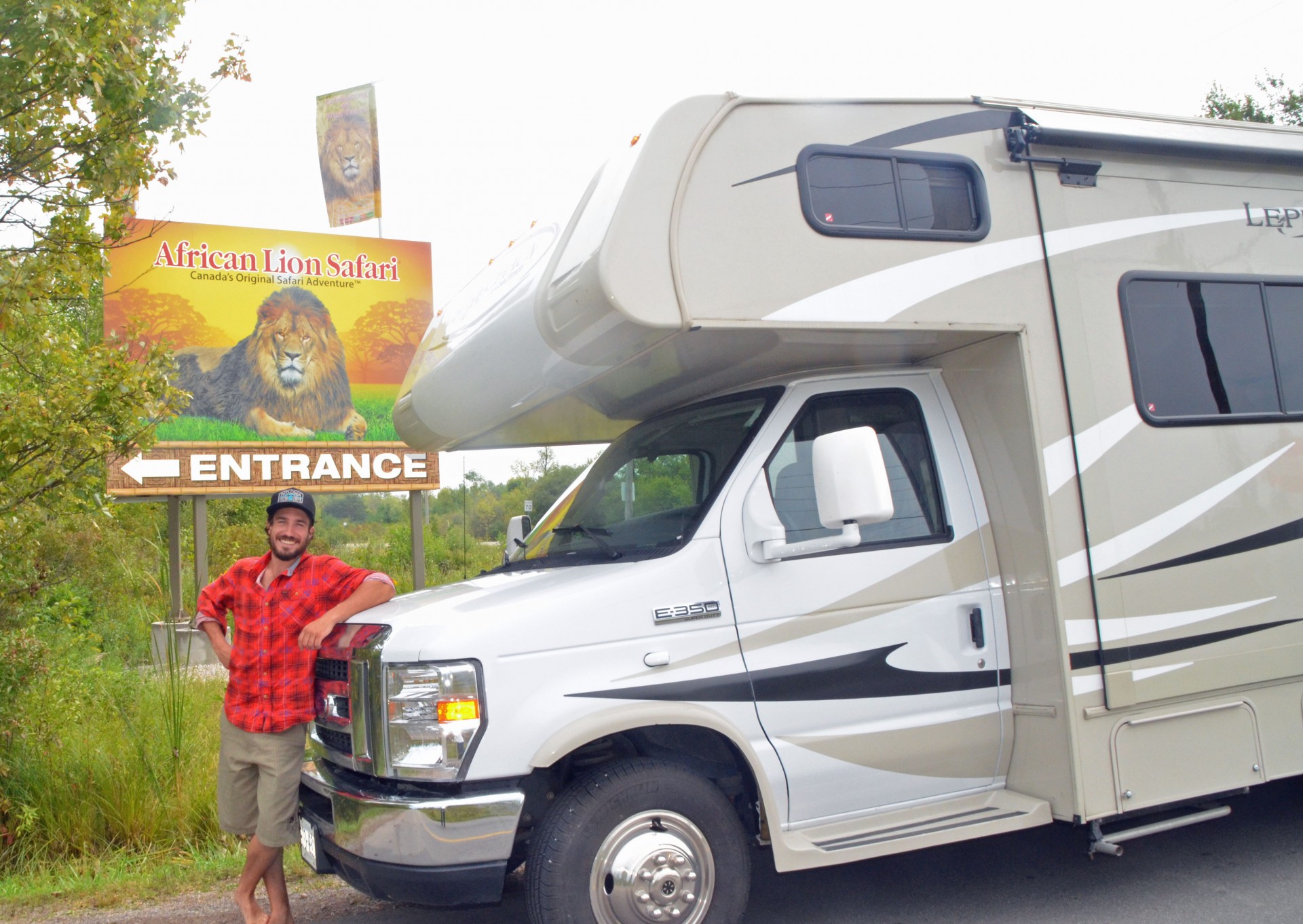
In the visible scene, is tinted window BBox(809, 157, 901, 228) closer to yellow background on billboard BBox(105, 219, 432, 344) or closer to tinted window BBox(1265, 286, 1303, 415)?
tinted window BBox(1265, 286, 1303, 415)

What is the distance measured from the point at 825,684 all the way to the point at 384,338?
46.4 ft

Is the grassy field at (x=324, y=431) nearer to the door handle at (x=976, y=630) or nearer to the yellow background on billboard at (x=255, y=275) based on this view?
the yellow background on billboard at (x=255, y=275)

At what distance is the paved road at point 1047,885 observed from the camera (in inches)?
176

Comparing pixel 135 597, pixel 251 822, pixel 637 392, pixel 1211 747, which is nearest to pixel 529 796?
pixel 251 822

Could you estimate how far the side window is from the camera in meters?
4.24

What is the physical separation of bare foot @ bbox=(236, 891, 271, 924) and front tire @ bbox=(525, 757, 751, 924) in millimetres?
1430

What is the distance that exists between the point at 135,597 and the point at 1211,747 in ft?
24.8

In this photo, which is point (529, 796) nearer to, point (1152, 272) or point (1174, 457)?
point (1174, 457)

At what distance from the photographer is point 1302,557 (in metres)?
4.77

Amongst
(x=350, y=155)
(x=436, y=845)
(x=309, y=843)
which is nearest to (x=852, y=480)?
(x=436, y=845)

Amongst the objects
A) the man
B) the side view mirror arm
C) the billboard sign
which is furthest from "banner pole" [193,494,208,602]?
the side view mirror arm

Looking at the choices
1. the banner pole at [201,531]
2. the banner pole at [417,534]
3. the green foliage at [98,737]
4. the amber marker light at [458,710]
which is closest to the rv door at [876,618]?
the amber marker light at [458,710]

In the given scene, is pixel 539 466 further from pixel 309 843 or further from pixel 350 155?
pixel 350 155

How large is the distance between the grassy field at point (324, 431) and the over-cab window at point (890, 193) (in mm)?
12237
